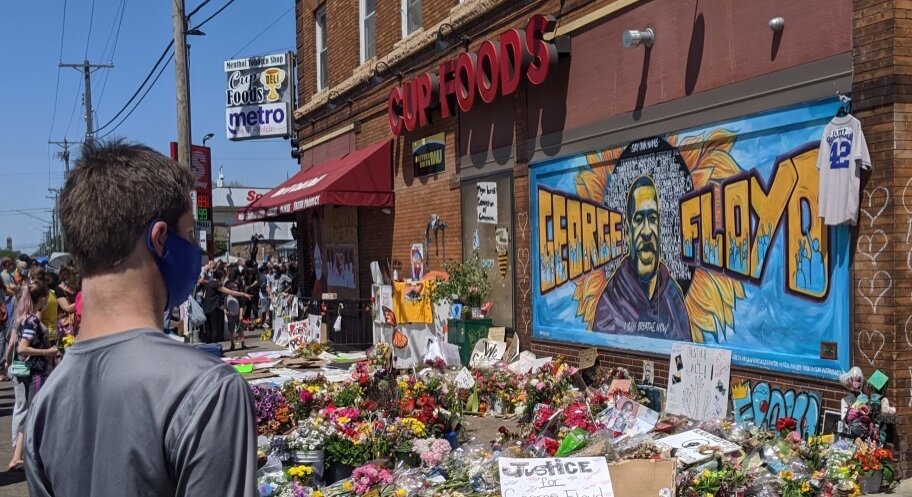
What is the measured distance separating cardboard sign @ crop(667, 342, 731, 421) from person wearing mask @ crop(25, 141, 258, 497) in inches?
273

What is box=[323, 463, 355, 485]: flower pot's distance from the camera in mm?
6758

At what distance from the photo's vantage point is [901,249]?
253 inches

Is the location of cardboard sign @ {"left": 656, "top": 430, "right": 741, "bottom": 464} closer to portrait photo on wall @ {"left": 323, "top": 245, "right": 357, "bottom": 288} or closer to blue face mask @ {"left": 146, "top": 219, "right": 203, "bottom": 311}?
blue face mask @ {"left": 146, "top": 219, "right": 203, "bottom": 311}

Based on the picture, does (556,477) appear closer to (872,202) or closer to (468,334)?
(872,202)

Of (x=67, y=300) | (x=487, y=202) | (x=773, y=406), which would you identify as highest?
(x=487, y=202)

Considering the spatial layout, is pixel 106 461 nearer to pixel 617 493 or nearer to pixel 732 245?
pixel 617 493

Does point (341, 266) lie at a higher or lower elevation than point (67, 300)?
higher

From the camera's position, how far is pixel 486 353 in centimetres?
1196

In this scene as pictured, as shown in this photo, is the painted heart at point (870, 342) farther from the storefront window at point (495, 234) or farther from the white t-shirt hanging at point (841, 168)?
the storefront window at point (495, 234)

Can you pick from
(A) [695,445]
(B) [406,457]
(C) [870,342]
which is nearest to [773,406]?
(C) [870,342]

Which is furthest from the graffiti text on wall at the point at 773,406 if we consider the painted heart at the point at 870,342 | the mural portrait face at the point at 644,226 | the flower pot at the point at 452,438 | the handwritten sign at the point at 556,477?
the flower pot at the point at 452,438

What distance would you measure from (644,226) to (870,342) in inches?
121

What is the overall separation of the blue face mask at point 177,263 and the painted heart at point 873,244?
5955 mm

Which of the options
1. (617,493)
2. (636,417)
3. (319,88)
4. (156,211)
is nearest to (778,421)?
(636,417)
